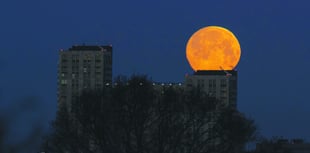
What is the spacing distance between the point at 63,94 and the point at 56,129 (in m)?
84.3

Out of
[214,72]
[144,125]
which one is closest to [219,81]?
[214,72]

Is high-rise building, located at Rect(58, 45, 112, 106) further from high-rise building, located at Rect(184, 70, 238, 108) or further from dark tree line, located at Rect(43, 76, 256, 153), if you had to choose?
dark tree line, located at Rect(43, 76, 256, 153)

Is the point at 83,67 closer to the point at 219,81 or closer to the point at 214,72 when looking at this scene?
the point at 214,72

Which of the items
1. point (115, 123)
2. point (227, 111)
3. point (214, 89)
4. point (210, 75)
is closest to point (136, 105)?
point (115, 123)

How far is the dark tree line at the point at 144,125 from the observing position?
203 ft

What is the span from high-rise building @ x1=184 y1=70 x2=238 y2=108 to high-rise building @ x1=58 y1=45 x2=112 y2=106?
42.3 ft

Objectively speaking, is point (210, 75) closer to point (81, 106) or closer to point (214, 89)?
point (214, 89)

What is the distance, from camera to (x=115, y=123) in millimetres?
62031

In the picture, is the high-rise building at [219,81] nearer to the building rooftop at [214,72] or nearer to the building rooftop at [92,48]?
the building rooftop at [214,72]

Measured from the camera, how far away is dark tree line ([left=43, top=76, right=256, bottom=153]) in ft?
203

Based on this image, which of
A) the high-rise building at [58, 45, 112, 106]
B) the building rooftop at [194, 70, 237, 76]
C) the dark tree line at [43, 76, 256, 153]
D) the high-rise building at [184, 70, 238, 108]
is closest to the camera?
the dark tree line at [43, 76, 256, 153]

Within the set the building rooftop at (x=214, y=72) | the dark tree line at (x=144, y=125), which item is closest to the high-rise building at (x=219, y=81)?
the building rooftop at (x=214, y=72)

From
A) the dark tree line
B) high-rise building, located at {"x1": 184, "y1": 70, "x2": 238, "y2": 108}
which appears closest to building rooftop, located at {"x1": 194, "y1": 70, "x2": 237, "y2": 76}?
high-rise building, located at {"x1": 184, "y1": 70, "x2": 238, "y2": 108}

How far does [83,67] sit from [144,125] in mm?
101050
